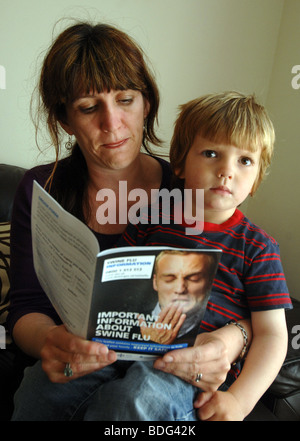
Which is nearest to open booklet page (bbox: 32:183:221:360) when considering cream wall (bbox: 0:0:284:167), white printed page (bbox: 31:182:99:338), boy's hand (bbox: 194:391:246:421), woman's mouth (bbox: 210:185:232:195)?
white printed page (bbox: 31:182:99:338)

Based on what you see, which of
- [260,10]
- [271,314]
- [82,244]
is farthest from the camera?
[260,10]

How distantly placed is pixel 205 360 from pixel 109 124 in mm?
619

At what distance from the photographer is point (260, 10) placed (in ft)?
7.23

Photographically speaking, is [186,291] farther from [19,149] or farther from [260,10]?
[260,10]

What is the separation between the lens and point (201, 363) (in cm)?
81

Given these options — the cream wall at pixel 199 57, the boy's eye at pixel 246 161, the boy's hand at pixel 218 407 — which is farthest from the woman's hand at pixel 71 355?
the cream wall at pixel 199 57

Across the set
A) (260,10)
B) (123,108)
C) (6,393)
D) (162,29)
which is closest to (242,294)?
(123,108)

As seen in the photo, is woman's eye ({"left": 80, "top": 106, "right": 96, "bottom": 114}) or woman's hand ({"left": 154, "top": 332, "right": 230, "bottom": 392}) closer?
woman's hand ({"left": 154, "top": 332, "right": 230, "bottom": 392})

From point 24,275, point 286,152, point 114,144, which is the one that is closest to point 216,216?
point 114,144

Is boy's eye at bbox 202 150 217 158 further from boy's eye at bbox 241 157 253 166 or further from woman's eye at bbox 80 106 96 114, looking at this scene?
woman's eye at bbox 80 106 96 114

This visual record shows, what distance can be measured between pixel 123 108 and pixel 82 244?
0.50 meters

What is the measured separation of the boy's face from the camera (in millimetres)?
956

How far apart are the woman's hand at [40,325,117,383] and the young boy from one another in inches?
11.3

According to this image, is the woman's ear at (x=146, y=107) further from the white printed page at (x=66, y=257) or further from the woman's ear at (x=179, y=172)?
the white printed page at (x=66, y=257)
